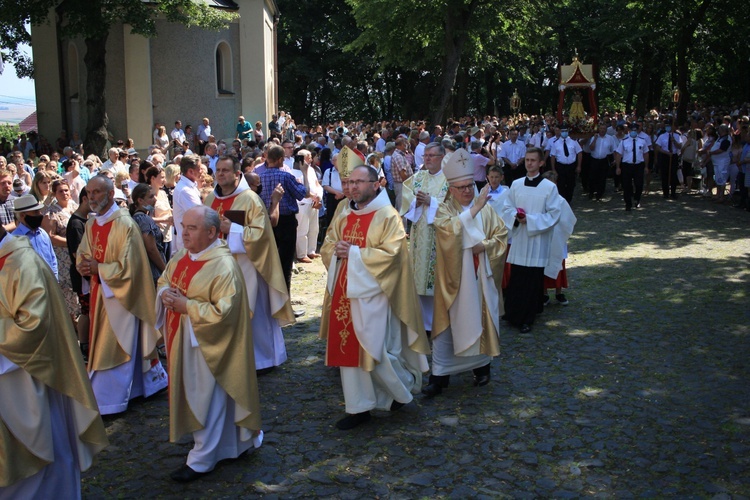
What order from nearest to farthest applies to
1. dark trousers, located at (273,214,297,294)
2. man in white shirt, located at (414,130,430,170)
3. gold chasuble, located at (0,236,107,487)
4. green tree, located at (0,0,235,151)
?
gold chasuble, located at (0,236,107,487)
dark trousers, located at (273,214,297,294)
man in white shirt, located at (414,130,430,170)
green tree, located at (0,0,235,151)

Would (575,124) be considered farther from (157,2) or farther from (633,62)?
(633,62)

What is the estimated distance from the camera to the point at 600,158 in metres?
19.4

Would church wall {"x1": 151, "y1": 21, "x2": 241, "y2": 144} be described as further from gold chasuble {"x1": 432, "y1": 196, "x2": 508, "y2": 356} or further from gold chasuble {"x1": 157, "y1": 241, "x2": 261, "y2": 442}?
gold chasuble {"x1": 157, "y1": 241, "x2": 261, "y2": 442}

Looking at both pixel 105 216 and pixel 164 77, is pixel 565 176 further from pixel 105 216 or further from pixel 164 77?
pixel 164 77

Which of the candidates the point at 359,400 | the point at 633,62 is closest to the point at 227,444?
the point at 359,400

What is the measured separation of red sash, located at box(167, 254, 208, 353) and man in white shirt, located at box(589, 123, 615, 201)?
15.7 meters

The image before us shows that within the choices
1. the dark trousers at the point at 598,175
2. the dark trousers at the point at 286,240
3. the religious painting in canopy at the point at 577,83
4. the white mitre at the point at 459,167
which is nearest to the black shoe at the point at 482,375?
the white mitre at the point at 459,167

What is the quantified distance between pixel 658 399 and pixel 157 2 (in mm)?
21116

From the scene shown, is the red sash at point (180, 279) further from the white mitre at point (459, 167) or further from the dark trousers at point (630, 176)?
the dark trousers at point (630, 176)

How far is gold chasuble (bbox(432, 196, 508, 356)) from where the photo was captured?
264 inches

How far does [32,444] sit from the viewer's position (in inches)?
170

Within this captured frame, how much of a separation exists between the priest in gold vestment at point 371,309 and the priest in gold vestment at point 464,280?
570 mm

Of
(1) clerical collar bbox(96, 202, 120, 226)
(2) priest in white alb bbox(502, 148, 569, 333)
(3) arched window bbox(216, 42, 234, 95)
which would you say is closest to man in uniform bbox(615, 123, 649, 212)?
(2) priest in white alb bbox(502, 148, 569, 333)

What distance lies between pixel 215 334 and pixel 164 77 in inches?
987
